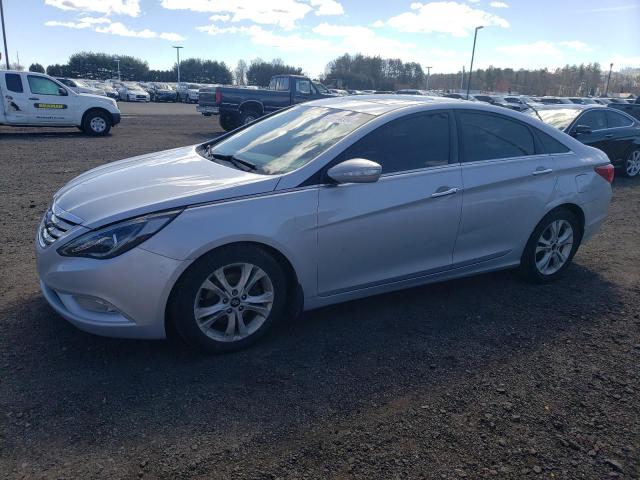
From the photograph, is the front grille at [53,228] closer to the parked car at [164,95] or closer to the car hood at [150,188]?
the car hood at [150,188]

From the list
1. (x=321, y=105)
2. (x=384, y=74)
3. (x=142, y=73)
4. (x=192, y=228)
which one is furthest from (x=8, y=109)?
(x=142, y=73)

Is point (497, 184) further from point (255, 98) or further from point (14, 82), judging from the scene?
point (14, 82)

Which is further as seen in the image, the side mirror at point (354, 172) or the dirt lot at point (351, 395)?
the side mirror at point (354, 172)

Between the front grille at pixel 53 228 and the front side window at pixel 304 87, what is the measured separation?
15808 mm

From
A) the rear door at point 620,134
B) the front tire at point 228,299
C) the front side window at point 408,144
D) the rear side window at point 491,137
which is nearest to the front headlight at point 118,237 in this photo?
the front tire at point 228,299

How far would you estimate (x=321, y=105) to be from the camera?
454 centimetres

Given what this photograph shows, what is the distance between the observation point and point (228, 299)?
10.8 feet

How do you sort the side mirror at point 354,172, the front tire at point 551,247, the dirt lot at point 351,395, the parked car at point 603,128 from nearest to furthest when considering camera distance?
the dirt lot at point 351,395, the side mirror at point 354,172, the front tire at point 551,247, the parked car at point 603,128

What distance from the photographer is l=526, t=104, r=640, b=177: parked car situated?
10039mm

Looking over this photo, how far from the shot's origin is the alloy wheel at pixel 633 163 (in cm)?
1120

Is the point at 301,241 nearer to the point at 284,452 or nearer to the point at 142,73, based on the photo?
the point at 284,452

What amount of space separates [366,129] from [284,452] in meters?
2.27

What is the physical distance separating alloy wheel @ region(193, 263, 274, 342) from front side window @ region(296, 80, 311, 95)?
52.6 feet

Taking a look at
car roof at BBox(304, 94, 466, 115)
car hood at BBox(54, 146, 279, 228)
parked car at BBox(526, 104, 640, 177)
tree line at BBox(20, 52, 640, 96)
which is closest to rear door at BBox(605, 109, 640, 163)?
parked car at BBox(526, 104, 640, 177)
